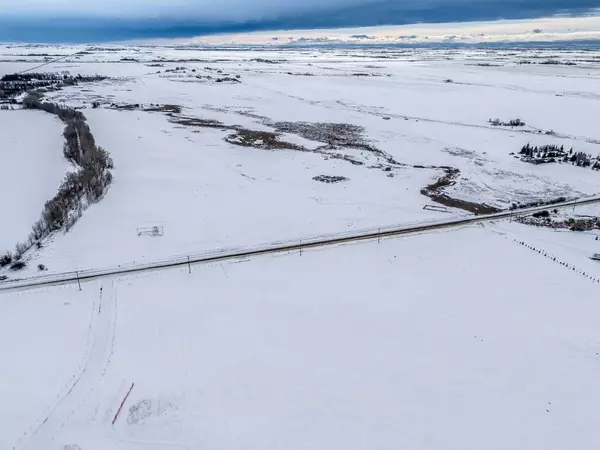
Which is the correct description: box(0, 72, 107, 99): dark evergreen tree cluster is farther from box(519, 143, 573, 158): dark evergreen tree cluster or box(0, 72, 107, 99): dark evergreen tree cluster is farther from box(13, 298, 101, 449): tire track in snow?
box(519, 143, 573, 158): dark evergreen tree cluster

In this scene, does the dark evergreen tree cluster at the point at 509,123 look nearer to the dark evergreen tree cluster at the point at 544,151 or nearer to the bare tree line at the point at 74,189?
the dark evergreen tree cluster at the point at 544,151

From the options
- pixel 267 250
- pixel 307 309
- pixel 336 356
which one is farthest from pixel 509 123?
pixel 336 356

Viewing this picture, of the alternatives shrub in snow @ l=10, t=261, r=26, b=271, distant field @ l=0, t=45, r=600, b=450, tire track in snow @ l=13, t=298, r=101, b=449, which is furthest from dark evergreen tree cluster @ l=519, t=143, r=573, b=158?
shrub in snow @ l=10, t=261, r=26, b=271

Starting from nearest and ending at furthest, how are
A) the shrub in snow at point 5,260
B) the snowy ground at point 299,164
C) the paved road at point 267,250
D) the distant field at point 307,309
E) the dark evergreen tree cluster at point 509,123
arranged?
the distant field at point 307,309, the paved road at point 267,250, the shrub in snow at point 5,260, the snowy ground at point 299,164, the dark evergreen tree cluster at point 509,123

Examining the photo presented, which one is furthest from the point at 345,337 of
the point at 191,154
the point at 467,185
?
the point at 191,154

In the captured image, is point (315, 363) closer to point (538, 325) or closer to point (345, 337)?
point (345, 337)

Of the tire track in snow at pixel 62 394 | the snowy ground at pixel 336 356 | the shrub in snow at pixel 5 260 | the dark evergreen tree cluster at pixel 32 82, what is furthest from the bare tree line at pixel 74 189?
the dark evergreen tree cluster at pixel 32 82

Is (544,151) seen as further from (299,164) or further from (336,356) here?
(336,356)
